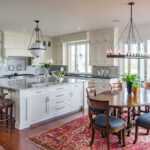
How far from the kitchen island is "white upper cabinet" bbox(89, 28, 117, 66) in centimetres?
157

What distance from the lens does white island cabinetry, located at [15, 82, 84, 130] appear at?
3791mm

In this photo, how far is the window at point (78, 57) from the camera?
24.7 feet

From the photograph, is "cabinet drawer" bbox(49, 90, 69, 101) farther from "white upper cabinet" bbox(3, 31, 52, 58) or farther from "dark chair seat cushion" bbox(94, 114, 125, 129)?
"white upper cabinet" bbox(3, 31, 52, 58)

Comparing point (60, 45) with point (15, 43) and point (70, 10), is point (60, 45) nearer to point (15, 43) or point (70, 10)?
point (15, 43)

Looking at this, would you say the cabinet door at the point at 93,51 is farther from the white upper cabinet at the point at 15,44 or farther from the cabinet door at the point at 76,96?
the white upper cabinet at the point at 15,44

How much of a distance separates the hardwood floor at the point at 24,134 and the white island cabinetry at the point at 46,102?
0.17m

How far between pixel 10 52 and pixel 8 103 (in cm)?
363

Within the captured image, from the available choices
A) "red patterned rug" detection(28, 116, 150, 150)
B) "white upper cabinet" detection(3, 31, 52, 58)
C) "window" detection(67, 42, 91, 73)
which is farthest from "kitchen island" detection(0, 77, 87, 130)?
"white upper cabinet" detection(3, 31, 52, 58)

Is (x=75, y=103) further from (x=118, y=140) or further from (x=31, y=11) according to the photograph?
(x=31, y=11)

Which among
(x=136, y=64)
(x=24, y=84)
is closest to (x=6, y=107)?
(x=24, y=84)

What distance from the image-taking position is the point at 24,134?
3.54 meters

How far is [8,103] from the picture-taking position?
12.2 ft

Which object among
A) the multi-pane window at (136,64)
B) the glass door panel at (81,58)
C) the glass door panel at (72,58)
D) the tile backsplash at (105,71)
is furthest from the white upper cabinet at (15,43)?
the multi-pane window at (136,64)

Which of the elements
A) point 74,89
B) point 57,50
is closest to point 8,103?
point 74,89
